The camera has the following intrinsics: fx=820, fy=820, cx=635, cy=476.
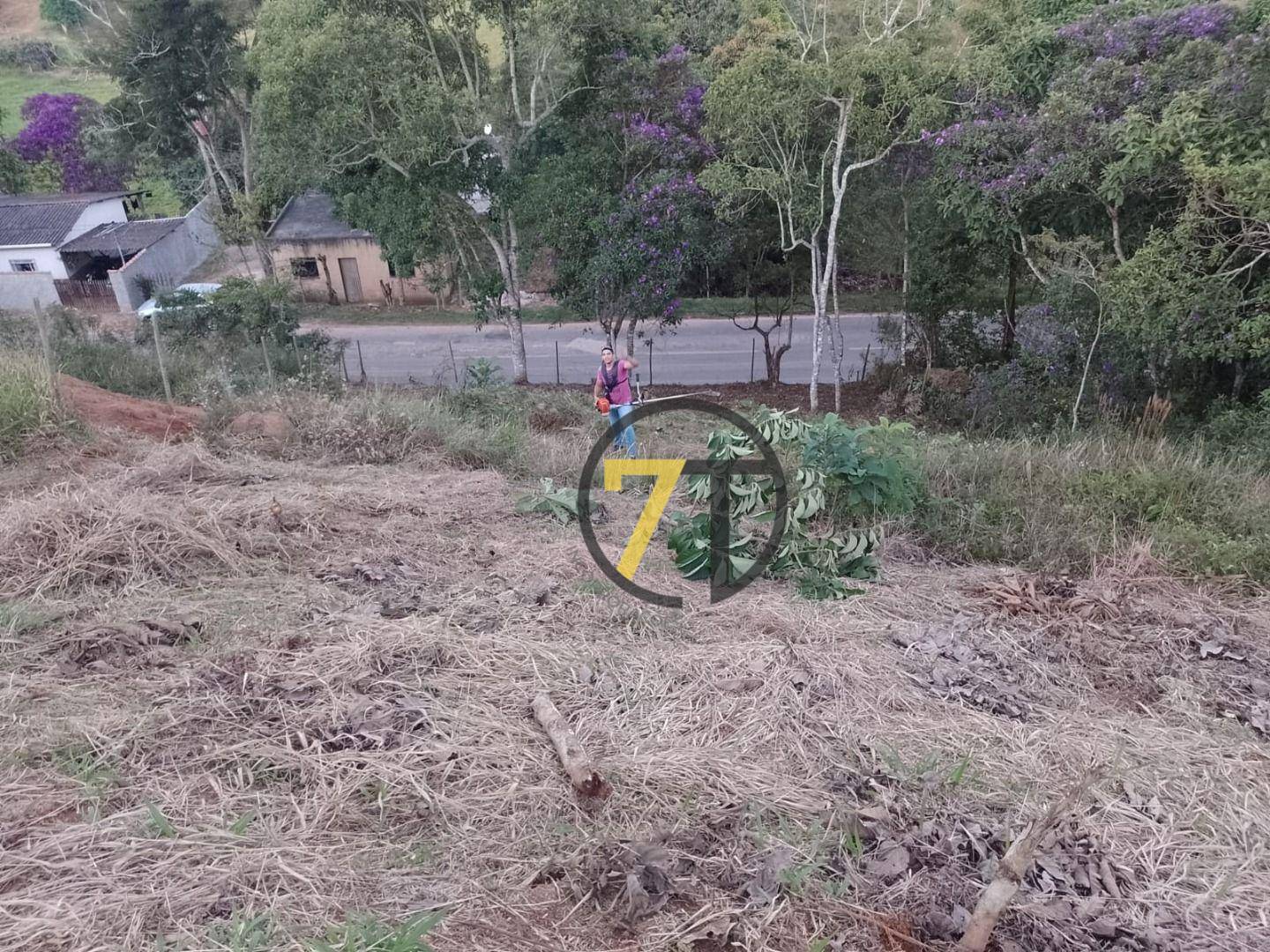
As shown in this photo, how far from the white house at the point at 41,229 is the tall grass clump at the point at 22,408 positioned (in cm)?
1907

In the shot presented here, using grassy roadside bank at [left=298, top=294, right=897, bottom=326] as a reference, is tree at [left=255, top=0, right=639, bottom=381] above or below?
above

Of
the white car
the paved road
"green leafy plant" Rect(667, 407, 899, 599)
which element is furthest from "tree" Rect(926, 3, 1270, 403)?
the white car

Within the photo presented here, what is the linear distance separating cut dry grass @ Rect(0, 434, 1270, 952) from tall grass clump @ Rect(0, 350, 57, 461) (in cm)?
181

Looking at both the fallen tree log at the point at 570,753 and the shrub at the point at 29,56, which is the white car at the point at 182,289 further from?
the shrub at the point at 29,56

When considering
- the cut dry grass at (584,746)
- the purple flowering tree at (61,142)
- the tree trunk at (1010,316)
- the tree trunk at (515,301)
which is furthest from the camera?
the purple flowering tree at (61,142)

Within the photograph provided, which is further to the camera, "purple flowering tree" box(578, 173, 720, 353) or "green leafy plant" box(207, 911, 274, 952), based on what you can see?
"purple flowering tree" box(578, 173, 720, 353)

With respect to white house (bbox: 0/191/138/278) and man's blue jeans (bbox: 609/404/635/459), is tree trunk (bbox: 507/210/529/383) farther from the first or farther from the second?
white house (bbox: 0/191/138/278)

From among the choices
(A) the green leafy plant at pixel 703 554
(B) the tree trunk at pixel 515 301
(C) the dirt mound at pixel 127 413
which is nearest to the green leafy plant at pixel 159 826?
(A) the green leafy plant at pixel 703 554

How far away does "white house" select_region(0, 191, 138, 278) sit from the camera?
20.9 metres

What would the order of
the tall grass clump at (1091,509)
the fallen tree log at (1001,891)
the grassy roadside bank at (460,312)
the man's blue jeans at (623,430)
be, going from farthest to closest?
the grassy roadside bank at (460,312) < the man's blue jeans at (623,430) < the tall grass clump at (1091,509) < the fallen tree log at (1001,891)

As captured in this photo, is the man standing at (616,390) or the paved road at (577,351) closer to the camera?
the man standing at (616,390)

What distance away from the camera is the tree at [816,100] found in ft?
32.4

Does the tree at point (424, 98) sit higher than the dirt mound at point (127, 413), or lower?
higher

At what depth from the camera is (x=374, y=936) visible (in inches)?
73.7
